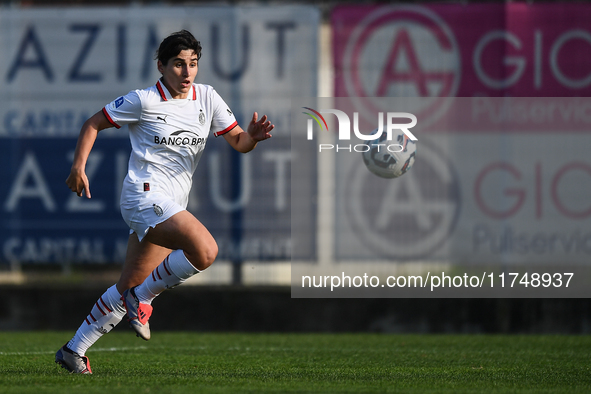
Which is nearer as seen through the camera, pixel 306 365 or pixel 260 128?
pixel 260 128

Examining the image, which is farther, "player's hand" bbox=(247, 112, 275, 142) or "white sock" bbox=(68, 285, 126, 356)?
"player's hand" bbox=(247, 112, 275, 142)

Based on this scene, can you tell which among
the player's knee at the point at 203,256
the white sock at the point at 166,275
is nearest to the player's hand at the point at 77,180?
the white sock at the point at 166,275

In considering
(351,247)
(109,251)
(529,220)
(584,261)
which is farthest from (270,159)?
(584,261)

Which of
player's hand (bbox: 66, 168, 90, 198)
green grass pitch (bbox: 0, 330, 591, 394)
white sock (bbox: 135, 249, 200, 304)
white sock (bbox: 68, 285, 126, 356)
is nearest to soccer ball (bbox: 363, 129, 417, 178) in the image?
green grass pitch (bbox: 0, 330, 591, 394)

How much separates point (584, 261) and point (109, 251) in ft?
18.3

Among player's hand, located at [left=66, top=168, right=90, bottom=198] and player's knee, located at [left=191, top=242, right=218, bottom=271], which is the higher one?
player's hand, located at [left=66, top=168, right=90, bottom=198]

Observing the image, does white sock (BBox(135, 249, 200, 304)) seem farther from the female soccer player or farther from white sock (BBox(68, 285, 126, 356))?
white sock (BBox(68, 285, 126, 356))

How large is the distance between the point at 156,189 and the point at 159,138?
0.33m

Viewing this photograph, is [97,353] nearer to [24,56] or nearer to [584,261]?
[24,56]

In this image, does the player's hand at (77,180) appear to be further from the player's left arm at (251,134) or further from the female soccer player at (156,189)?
the player's left arm at (251,134)

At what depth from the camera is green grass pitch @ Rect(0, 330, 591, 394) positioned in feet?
17.2

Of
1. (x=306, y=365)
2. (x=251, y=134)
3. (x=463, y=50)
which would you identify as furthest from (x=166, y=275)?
(x=463, y=50)

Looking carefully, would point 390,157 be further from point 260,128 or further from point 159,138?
point 159,138

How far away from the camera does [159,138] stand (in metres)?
5.65
